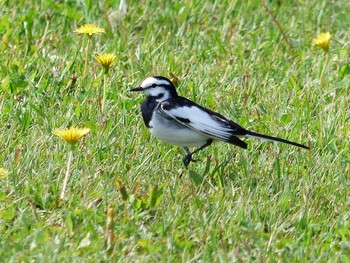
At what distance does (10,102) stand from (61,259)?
2.04m

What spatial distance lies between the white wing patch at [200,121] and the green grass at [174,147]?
8.6 inches

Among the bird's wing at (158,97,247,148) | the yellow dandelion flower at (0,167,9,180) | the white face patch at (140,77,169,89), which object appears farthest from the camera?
the white face patch at (140,77,169,89)

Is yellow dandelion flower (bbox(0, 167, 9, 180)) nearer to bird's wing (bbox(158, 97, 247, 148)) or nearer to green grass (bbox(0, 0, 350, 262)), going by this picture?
green grass (bbox(0, 0, 350, 262))

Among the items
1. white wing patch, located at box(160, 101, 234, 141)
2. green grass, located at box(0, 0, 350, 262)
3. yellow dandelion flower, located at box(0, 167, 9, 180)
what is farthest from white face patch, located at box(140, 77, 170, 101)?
yellow dandelion flower, located at box(0, 167, 9, 180)

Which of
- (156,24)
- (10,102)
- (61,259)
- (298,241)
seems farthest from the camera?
(156,24)

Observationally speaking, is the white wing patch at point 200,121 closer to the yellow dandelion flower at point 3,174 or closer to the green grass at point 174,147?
the green grass at point 174,147

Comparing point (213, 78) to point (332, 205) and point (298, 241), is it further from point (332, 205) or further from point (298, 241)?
point (298, 241)

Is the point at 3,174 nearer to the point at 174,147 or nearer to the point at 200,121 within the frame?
the point at 200,121

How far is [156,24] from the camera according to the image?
7.52 metres

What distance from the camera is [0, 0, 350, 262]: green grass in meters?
4.57

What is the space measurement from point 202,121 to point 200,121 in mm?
14

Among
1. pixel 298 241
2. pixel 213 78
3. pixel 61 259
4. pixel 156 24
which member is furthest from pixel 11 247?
pixel 156 24

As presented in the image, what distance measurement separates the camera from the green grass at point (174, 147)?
4574 mm

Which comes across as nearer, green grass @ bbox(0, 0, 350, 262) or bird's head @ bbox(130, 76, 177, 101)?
green grass @ bbox(0, 0, 350, 262)
